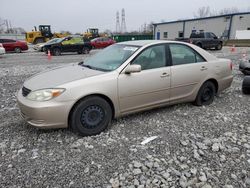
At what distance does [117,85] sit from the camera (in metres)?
3.48

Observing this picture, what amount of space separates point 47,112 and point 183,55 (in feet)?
9.27

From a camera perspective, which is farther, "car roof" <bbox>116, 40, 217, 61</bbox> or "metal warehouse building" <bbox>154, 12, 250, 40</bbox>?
"metal warehouse building" <bbox>154, 12, 250, 40</bbox>

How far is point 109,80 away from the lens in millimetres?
3418

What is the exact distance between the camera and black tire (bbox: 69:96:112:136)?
3.29 metres

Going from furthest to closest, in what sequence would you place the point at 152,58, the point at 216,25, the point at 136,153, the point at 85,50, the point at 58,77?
the point at 216,25 < the point at 85,50 < the point at 152,58 < the point at 58,77 < the point at 136,153

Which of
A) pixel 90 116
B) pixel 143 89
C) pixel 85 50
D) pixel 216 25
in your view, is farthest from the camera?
pixel 216 25

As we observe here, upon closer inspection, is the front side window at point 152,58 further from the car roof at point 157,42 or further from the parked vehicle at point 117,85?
the car roof at point 157,42

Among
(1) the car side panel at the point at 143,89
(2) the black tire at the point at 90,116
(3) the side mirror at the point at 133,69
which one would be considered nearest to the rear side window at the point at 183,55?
(1) the car side panel at the point at 143,89

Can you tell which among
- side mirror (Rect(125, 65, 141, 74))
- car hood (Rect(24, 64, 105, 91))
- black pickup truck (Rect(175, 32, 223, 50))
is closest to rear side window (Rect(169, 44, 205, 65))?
side mirror (Rect(125, 65, 141, 74))

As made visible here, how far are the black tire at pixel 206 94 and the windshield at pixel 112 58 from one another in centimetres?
182

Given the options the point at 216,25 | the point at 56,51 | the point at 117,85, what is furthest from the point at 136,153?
the point at 216,25

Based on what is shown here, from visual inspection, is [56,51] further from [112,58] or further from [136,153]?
[136,153]

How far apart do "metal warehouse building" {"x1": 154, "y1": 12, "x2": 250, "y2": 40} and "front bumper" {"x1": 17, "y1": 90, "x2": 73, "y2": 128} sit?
4008 centimetres

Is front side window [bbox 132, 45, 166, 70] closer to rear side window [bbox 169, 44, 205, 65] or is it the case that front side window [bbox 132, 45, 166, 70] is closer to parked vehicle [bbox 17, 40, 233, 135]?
parked vehicle [bbox 17, 40, 233, 135]
